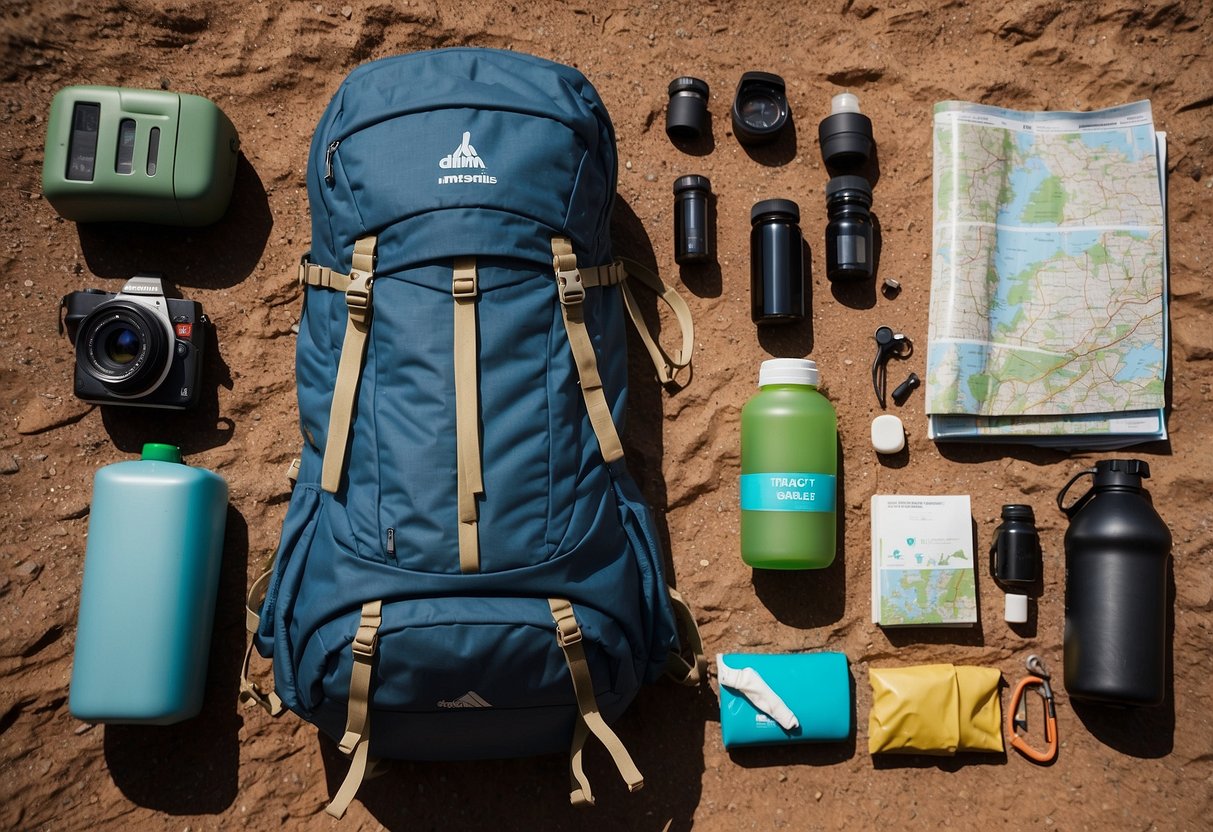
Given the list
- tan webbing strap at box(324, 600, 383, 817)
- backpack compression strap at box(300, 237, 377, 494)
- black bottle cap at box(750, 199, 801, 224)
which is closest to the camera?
tan webbing strap at box(324, 600, 383, 817)

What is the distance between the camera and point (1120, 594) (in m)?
1.83

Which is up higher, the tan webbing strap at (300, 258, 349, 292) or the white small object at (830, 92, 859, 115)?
the white small object at (830, 92, 859, 115)

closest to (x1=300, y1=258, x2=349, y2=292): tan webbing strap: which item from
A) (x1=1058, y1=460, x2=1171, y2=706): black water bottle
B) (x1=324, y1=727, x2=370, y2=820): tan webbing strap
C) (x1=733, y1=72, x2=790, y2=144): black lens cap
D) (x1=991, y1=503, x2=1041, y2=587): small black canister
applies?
(x1=324, y1=727, x2=370, y2=820): tan webbing strap

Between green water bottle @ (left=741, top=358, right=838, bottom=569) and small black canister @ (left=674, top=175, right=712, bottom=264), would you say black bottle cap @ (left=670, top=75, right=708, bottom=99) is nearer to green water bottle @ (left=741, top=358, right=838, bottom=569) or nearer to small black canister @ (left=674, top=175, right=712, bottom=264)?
small black canister @ (left=674, top=175, right=712, bottom=264)

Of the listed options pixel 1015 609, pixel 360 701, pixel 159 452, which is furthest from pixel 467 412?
pixel 1015 609

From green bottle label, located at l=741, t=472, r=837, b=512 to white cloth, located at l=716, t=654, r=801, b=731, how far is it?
34cm

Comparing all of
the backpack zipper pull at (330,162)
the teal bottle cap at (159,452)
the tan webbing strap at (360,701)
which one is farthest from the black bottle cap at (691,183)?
the teal bottle cap at (159,452)

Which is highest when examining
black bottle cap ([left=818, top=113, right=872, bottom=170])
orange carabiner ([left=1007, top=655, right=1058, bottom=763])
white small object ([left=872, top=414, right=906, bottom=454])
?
black bottle cap ([left=818, top=113, right=872, bottom=170])

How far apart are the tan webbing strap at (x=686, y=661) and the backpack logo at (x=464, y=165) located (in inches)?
35.0

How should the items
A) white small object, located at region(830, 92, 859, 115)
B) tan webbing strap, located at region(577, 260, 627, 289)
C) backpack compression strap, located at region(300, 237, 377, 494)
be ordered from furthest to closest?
white small object, located at region(830, 92, 859, 115), tan webbing strap, located at region(577, 260, 627, 289), backpack compression strap, located at region(300, 237, 377, 494)

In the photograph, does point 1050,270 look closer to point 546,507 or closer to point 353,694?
point 546,507

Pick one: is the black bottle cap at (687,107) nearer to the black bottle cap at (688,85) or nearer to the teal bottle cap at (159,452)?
the black bottle cap at (688,85)

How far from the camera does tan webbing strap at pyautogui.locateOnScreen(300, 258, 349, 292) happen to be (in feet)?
5.36

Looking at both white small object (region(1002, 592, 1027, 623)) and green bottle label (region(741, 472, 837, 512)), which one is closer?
green bottle label (region(741, 472, 837, 512))
